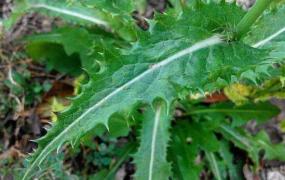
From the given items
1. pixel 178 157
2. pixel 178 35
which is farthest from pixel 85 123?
pixel 178 157

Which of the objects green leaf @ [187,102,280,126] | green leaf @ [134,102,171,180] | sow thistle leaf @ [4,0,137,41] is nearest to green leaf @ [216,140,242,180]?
green leaf @ [187,102,280,126]

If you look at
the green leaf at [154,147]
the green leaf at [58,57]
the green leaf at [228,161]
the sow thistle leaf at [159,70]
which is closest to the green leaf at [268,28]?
→ the sow thistle leaf at [159,70]

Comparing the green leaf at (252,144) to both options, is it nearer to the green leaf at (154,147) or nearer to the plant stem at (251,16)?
the green leaf at (154,147)

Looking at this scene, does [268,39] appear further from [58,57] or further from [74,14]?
[58,57]

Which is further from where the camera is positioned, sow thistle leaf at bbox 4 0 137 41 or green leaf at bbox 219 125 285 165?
green leaf at bbox 219 125 285 165

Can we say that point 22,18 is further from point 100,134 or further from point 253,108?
point 253,108

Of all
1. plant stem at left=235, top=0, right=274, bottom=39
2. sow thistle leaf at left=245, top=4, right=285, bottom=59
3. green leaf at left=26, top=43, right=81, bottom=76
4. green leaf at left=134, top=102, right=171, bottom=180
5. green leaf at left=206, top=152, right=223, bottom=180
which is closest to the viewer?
plant stem at left=235, top=0, right=274, bottom=39

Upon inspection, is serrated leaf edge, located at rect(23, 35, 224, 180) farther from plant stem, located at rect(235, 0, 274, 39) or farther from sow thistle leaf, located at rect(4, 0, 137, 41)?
sow thistle leaf, located at rect(4, 0, 137, 41)
